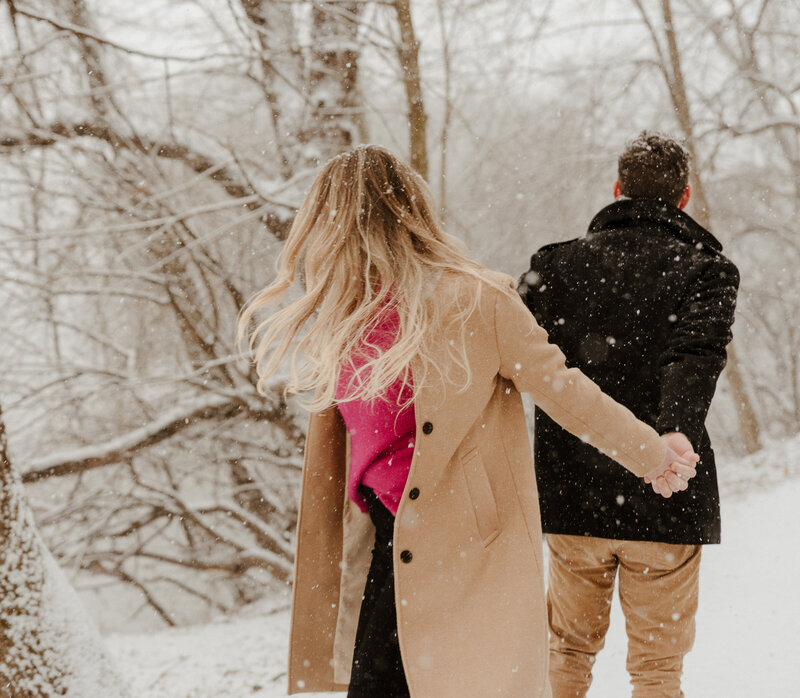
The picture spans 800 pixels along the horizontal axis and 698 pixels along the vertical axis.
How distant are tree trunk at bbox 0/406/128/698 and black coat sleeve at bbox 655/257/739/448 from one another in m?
2.42

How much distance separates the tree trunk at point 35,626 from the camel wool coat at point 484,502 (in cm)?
184

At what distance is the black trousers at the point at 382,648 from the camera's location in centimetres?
179

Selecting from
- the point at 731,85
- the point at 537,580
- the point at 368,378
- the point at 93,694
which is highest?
the point at 731,85

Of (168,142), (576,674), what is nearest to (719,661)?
(576,674)

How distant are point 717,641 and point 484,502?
2634 millimetres

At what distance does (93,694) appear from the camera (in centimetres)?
293

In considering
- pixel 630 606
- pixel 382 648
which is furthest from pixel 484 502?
pixel 630 606

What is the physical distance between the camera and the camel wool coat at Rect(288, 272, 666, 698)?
1.75 metres

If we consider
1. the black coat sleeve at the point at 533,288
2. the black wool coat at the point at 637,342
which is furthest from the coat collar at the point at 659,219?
the black coat sleeve at the point at 533,288

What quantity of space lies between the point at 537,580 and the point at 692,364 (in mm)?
781

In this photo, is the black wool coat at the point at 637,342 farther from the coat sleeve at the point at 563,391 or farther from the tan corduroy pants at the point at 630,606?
the coat sleeve at the point at 563,391

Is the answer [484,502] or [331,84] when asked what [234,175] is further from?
[484,502]

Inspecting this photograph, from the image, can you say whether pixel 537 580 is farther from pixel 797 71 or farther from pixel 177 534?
pixel 177 534

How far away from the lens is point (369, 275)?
5.89 ft
